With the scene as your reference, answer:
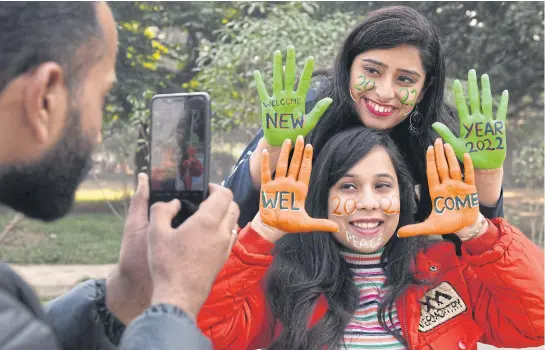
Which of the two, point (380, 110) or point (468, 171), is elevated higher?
point (380, 110)

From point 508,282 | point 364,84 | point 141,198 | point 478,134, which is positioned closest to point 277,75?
point 364,84

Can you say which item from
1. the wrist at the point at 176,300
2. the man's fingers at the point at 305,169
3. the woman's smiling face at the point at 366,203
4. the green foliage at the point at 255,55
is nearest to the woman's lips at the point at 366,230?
the woman's smiling face at the point at 366,203

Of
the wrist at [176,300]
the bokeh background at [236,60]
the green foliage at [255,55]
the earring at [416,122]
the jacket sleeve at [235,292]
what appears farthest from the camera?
the bokeh background at [236,60]

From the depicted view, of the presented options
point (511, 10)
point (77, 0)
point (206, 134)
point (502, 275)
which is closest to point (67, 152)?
point (77, 0)

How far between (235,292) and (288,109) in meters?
0.51

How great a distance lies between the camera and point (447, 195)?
6.16 feet

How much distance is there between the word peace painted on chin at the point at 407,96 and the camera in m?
2.05

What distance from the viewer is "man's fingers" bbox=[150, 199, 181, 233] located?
3.46 feet

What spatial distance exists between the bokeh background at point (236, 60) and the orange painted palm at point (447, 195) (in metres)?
4.32

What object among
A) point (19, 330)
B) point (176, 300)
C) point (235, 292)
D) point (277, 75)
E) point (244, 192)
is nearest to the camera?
point (19, 330)

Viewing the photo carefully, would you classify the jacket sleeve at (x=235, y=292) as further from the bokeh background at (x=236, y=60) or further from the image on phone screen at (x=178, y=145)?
the bokeh background at (x=236, y=60)

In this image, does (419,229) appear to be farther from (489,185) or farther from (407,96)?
(407,96)

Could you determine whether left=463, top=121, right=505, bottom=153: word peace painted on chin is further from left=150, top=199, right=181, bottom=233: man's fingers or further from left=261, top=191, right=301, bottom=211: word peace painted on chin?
left=150, top=199, right=181, bottom=233: man's fingers

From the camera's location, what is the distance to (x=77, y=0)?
0.98 meters
